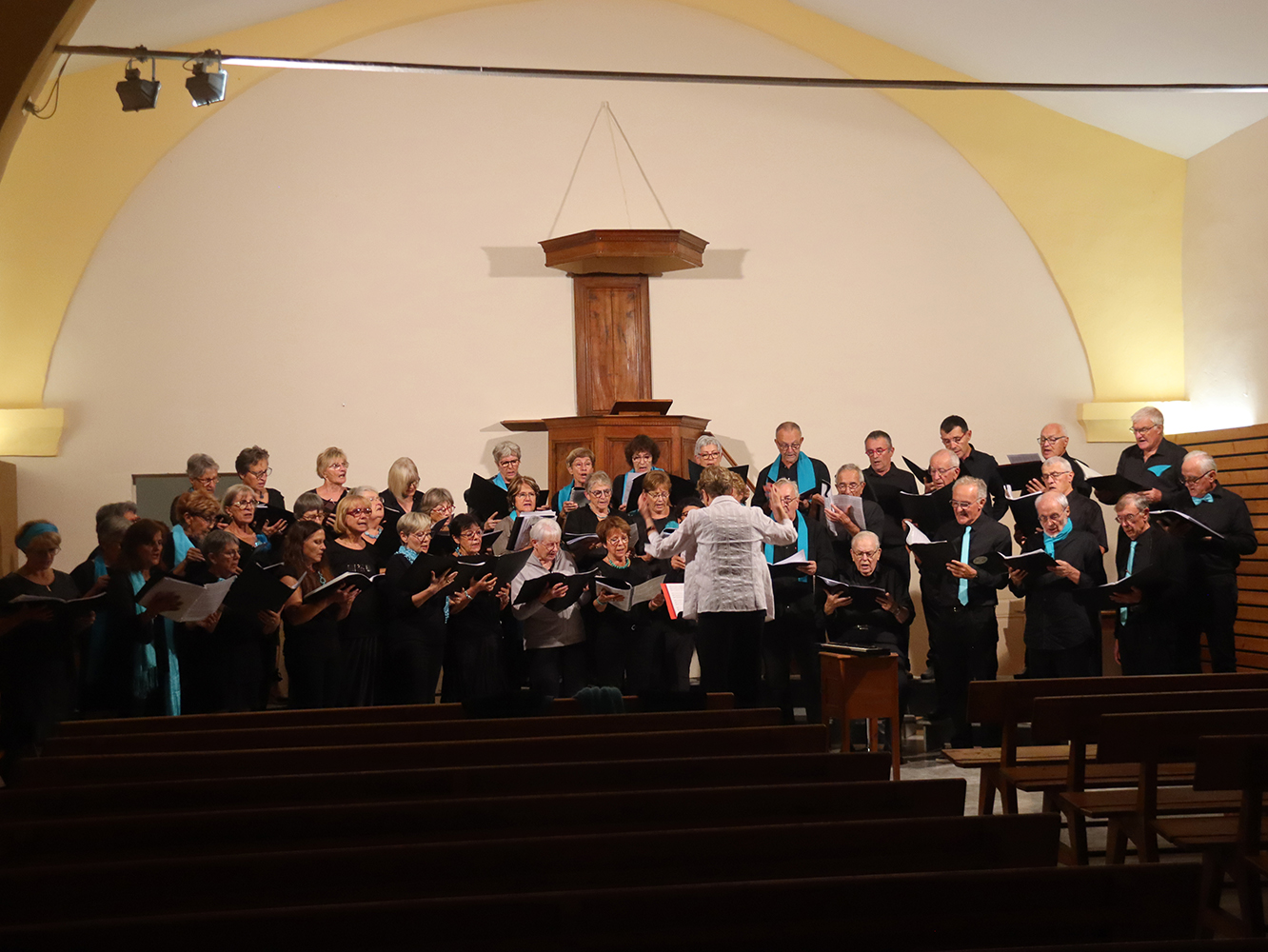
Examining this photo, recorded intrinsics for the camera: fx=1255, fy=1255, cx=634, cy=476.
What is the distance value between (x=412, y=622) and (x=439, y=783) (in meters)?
2.89

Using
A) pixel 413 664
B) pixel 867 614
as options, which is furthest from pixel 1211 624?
pixel 413 664

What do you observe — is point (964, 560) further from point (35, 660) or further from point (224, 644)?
point (35, 660)

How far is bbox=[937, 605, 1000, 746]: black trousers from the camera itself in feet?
21.7

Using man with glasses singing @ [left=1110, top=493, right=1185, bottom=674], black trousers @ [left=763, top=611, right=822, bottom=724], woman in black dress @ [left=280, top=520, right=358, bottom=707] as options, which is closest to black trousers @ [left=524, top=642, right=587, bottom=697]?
woman in black dress @ [left=280, top=520, right=358, bottom=707]

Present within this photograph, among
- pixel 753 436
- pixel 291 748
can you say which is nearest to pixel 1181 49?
pixel 753 436

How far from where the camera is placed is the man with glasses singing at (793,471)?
7.54 m

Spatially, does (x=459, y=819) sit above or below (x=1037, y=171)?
below

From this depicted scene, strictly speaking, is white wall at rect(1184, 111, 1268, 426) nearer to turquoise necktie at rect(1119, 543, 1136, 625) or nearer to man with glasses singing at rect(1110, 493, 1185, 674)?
turquoise necktie at rect(1119, 543, 1136, 625)

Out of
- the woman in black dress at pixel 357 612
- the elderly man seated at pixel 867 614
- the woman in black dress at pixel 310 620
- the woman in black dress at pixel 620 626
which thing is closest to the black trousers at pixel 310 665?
the woman in black dress at pixel 310 620

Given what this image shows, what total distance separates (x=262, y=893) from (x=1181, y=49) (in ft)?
25.1

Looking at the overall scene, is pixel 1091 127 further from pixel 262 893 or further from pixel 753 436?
pixel 262 893

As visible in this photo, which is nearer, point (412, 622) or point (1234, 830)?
point (1234, 830)

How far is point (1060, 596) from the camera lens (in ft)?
21.0

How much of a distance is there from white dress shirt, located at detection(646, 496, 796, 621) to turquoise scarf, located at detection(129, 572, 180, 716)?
2.42 metres
